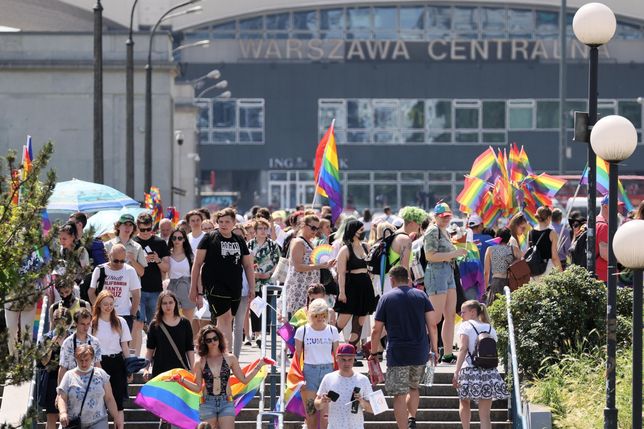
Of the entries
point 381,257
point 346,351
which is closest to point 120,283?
point 381,257

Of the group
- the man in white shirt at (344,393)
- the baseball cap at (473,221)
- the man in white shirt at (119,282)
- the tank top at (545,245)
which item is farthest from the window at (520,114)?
the man in white shirt at (344,393)

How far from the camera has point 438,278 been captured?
55.6 ft

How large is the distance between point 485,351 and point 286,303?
3973 millimetres

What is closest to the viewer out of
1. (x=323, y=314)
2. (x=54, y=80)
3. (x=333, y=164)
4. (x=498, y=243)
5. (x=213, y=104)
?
(x=323, y=314)

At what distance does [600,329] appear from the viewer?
1578 centimetres

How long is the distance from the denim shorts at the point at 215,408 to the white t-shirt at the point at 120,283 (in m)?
2.52

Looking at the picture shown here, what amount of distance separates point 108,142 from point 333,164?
22161 millimetres

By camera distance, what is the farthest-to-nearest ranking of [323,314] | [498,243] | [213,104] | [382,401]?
Result: [213,104] < [498,243] < [323,314] < [382,401]

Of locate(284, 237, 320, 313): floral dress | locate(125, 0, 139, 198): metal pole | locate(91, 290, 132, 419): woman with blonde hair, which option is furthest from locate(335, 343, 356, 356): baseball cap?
locate(125, 0, 139, 198): metal pole

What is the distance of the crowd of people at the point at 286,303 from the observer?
1383cm

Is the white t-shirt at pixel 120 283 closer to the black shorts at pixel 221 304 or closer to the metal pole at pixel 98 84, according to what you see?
the black shorts at pixel 221 304

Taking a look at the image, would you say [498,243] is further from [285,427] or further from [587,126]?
[285,427]

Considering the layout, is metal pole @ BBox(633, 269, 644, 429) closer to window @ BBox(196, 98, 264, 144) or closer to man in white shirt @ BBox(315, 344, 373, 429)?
man in white shirt @ BBox(315, 344, 373, 429)

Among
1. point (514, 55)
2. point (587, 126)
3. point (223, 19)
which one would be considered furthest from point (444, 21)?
point (587, 126)
